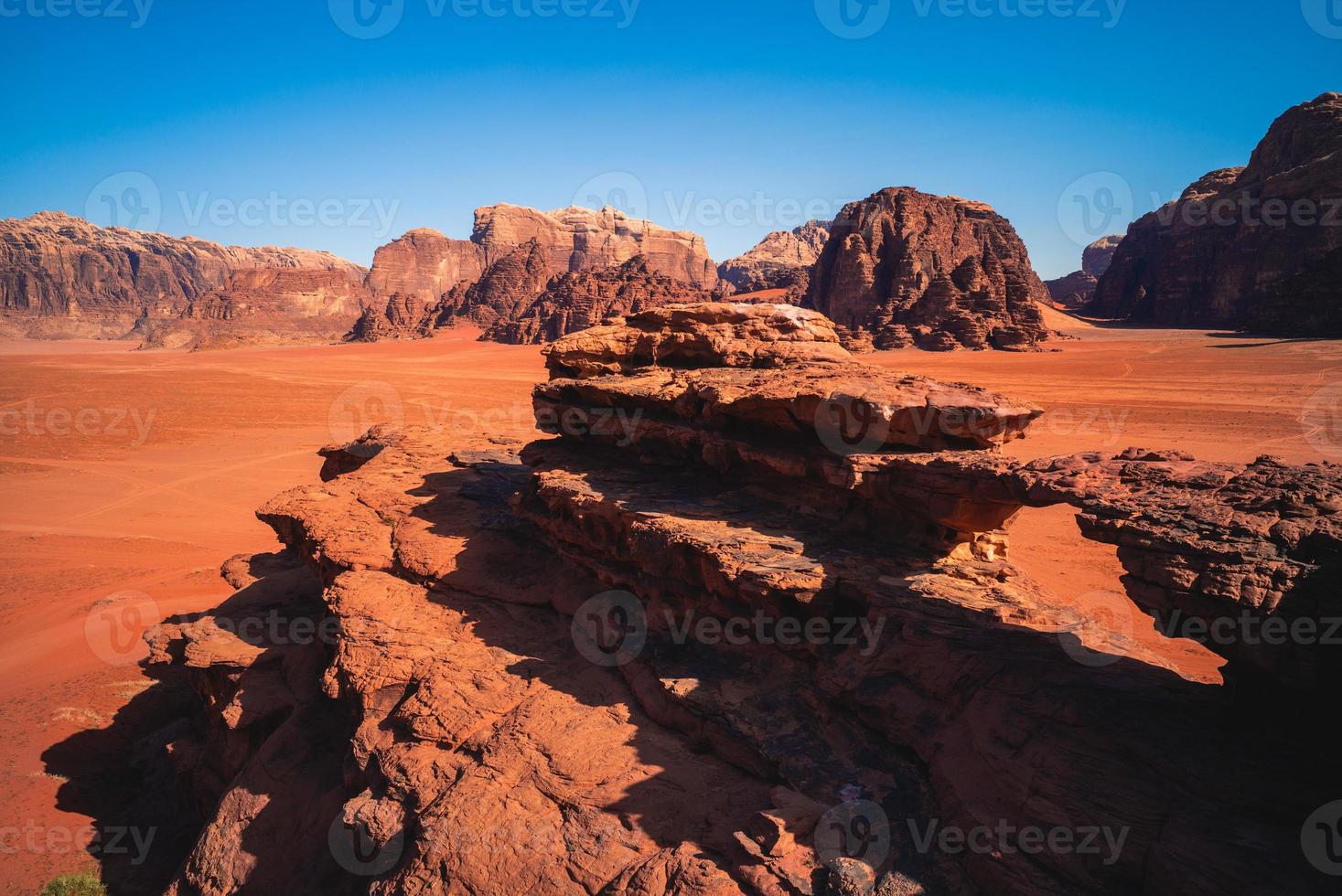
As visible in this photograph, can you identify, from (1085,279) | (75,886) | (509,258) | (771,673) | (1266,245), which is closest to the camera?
(771,673)

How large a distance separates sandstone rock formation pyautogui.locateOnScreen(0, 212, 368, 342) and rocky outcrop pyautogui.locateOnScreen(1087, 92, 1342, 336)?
358 feet

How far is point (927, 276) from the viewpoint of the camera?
5394 cm

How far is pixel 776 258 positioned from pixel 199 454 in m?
112

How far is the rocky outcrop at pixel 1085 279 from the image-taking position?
85438mm

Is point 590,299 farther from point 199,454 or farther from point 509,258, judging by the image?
point 199,454

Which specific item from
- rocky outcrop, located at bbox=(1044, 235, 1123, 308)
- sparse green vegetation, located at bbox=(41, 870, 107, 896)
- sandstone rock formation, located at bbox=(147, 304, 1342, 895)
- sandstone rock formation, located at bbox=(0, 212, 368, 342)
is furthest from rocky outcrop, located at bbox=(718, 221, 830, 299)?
sparse green vegetation, located at bbox=(41, 870, 107, 896)

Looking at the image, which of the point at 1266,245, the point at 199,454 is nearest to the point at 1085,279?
the point at 1266,245

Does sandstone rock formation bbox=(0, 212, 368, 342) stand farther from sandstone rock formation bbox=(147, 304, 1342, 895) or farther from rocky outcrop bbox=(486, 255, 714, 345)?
sandstone rock formation bbox=(147, 304, 1342, 895)

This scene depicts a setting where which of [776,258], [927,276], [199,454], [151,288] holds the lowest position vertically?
[199,454]

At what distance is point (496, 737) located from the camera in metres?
5.68

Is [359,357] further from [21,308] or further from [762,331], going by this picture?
[21,308]

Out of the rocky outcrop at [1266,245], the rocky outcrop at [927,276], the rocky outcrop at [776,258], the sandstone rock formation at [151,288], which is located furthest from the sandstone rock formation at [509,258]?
the rocky outcrop at [1266,245]

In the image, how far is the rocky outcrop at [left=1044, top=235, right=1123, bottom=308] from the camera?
280 ft

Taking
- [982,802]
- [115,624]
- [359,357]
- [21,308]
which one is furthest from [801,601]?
[21,308]
